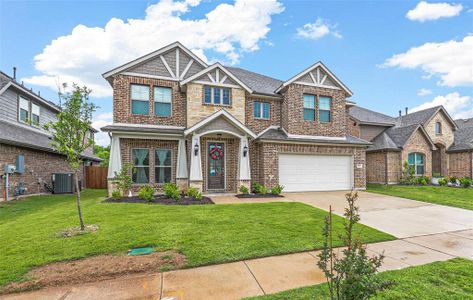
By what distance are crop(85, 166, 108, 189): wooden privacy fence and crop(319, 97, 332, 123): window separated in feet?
52.4

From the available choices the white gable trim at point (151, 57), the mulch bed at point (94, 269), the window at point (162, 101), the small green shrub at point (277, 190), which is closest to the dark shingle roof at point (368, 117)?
the small green shrub at point (277, 190)

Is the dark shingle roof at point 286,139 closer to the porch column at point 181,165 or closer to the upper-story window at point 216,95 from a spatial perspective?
the upper-story window at point 216,95

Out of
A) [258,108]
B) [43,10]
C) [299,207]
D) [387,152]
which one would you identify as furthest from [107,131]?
[387,152]

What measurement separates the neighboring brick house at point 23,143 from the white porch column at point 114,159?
3809 mm

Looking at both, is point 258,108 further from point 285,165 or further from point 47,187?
point 47,187

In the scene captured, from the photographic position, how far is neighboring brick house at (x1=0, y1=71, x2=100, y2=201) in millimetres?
10914

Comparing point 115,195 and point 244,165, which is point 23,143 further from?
point 244,165

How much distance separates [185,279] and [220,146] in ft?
29.2

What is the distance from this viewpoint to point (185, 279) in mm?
3354

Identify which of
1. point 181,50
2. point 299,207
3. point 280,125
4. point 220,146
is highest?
point 181,50

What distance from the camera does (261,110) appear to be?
44.1 feet

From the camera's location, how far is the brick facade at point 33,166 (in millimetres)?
10742

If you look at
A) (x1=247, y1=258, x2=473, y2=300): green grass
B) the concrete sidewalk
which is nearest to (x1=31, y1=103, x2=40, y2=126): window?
the concrete sidewalk

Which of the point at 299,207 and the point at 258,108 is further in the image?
the point at 258,108
